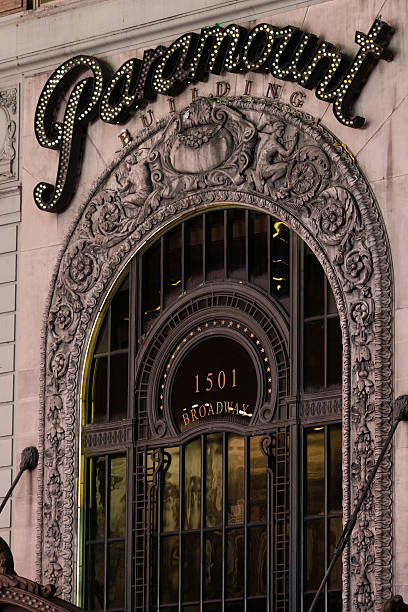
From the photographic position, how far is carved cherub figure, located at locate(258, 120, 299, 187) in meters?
23.7

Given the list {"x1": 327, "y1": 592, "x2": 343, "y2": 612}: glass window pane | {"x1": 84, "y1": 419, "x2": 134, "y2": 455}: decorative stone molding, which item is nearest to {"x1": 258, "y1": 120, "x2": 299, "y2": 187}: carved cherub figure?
{"x1": 84, "y1": 419, "x2": 134, "y2": 455}: decorative stone molding

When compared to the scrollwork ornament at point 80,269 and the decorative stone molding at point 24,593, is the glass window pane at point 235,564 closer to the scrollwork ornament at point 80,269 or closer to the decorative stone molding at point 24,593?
the decorative stone molding at point 24,593

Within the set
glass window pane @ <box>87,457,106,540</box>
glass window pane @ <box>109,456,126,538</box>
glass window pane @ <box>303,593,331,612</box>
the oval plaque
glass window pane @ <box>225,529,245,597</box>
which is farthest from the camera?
glass window pane @ <box>87,457,106,540</box>

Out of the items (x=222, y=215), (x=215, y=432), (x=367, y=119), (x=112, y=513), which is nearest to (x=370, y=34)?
(x=367, y=119)

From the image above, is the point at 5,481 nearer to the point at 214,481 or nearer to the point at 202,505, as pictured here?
the point at 202,505

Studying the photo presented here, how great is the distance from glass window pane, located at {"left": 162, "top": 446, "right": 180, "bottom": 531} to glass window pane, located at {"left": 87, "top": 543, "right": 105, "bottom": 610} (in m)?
1.10

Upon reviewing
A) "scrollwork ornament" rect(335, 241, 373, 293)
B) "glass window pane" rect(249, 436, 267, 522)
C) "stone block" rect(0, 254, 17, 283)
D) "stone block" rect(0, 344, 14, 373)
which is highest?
"stone block" rect(0, 254, 17, 283)

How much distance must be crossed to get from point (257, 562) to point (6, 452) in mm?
4373

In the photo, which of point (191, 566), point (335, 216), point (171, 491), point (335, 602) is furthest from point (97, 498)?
point (335, 216)

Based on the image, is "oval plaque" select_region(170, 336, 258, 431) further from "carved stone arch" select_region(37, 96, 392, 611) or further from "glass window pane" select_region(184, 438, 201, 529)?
"carved stone arch" select_region(37, 96, 392, 611)

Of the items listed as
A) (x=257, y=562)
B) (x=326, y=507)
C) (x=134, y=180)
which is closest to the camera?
(x=326, y=507)

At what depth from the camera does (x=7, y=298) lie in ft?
85.7

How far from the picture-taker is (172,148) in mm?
24781

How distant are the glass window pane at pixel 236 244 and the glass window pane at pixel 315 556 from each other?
11.4 ft
